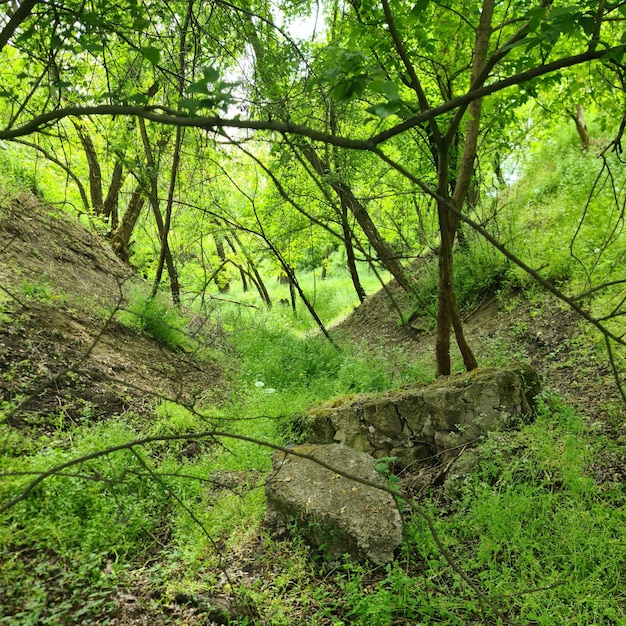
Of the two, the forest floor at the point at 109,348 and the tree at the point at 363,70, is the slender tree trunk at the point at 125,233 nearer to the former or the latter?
the forest floor at the point at 109,348

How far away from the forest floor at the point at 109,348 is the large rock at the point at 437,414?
675 millimetres

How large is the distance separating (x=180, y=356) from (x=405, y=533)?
14.2 ft

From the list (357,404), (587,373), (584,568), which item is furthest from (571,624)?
(587,373)

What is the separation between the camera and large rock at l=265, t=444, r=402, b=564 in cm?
292

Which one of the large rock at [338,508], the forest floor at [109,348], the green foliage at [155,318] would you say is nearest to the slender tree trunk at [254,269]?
the forest floor at [109,348]

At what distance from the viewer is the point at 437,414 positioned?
376 centimetres

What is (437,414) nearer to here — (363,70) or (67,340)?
(363,70)

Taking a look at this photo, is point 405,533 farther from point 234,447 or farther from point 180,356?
point 180,356

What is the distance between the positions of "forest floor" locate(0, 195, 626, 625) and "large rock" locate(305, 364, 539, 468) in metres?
0.68

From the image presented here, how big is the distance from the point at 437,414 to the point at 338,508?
120 centimetres

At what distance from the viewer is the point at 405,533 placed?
9.97 feet

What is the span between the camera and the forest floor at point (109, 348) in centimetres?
361

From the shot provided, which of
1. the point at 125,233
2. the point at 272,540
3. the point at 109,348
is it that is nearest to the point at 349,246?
the point at 109,348

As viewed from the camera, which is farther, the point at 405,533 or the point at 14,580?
the point at 405,533
